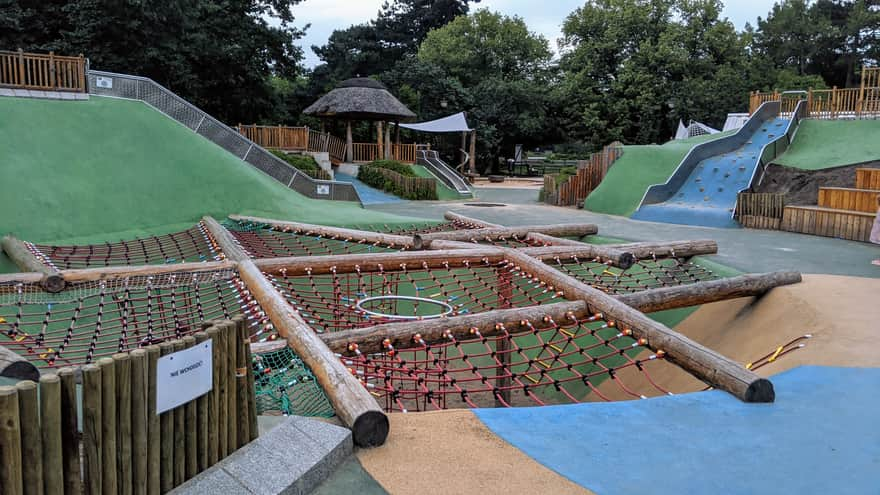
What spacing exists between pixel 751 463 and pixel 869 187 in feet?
37.1

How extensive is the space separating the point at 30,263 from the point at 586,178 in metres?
13.9

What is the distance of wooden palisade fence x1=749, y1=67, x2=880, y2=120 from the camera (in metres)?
15.5

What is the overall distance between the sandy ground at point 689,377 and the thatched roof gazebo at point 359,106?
53.5 ft

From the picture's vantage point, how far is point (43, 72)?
38.5ft

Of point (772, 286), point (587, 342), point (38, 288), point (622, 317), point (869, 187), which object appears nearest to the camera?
point (622, 317)

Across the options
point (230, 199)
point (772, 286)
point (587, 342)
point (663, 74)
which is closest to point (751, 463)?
point (772, 286)

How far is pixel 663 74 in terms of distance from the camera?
31562 mm

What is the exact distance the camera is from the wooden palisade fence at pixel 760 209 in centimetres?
1261

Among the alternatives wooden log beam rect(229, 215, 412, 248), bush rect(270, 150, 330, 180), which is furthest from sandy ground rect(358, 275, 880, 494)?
bush rect(270, 150, 330, 180)

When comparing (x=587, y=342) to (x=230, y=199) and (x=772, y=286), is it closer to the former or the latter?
(x=772, y=286)

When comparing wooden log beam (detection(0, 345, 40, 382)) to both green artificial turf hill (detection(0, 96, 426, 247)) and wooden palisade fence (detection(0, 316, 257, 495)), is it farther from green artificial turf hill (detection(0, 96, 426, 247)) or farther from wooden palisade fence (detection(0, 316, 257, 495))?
green artificial turf hill (detection(0, 96, 426, 247))

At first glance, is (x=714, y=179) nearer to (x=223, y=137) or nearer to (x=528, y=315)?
(x=223, y=137)

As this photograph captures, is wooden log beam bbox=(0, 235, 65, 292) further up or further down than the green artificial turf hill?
further down

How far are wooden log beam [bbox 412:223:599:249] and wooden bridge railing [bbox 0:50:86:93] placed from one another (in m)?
7.52
